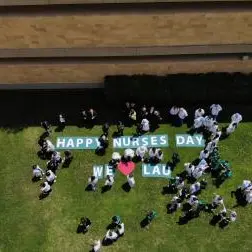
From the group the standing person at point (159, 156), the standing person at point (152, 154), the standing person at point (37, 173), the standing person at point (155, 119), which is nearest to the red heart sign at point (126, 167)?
the standing person at point (152, 154)

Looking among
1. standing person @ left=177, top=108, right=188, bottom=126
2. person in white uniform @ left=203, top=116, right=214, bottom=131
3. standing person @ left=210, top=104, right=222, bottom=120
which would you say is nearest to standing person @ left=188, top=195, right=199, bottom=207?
person in white uniform @ left=203, top=116, right=214, bottom=131

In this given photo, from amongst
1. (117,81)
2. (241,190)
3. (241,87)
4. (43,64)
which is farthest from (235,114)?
(43,64)

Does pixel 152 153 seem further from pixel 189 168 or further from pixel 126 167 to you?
pixel 189 168

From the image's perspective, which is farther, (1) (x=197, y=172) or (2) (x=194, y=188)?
(1) (x=197, y=172)

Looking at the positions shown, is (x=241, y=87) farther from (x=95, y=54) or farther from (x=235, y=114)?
(x=95, y=54)

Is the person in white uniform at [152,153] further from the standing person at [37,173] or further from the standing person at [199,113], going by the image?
the standing person at [37,173]

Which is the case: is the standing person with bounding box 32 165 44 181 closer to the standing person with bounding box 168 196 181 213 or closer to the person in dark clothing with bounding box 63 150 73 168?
the person in dark clothing with bounding box 63 150 73 168

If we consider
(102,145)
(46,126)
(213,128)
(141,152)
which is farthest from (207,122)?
(46,126)
